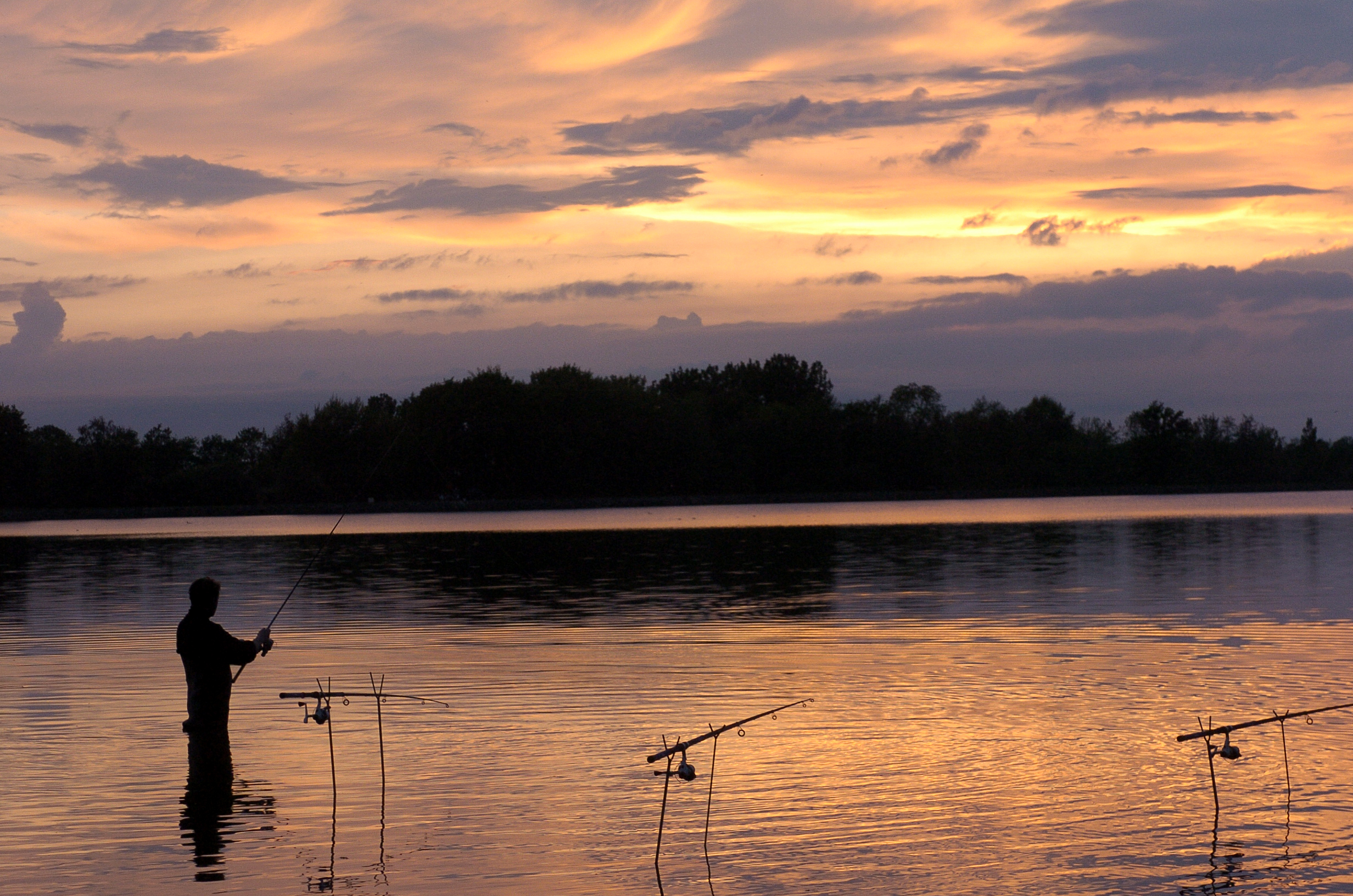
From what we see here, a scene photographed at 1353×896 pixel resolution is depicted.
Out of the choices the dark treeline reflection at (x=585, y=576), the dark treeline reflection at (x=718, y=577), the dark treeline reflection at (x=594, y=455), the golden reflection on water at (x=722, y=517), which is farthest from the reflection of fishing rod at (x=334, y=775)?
the dark treeline reflection at (x=594, y=455)

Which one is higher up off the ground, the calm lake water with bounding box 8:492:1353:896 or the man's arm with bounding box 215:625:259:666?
the man's arm with bounding box 215:625:259:666

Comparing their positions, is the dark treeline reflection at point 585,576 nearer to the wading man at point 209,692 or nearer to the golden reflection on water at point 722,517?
the wading man at point 209,692

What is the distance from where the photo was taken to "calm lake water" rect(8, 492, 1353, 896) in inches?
407

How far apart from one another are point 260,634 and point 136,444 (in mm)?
136302

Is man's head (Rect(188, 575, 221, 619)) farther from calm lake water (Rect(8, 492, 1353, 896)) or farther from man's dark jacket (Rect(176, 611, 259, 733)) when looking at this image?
calm lake water (Rect(8, 492, 1353, 896))

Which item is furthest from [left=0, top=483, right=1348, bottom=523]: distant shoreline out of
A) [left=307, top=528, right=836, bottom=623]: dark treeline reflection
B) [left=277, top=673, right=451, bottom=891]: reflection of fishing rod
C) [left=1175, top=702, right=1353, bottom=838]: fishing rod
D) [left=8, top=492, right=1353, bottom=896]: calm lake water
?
[left=1175, top=702, right=1353, bottom=838]: fishing rod

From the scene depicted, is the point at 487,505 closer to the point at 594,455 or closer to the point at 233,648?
the point at 594,455

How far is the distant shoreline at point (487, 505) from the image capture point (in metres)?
130

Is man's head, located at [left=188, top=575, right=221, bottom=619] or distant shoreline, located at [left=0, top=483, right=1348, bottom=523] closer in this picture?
man's head, located at [left=188, top=575, right=221, bottom=619]

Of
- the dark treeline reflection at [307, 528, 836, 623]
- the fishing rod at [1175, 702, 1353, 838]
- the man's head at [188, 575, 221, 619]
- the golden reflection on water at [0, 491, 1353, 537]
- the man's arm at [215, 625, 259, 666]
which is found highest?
the man's head at [188, 575, 221, 619]

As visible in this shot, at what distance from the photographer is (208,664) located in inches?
561

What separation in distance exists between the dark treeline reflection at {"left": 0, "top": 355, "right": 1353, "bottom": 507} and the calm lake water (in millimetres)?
89605

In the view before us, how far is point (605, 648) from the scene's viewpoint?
73.8ft

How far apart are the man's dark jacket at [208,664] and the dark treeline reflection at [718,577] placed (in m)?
12.3
